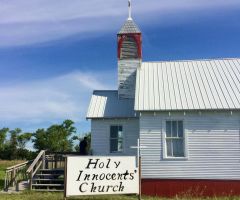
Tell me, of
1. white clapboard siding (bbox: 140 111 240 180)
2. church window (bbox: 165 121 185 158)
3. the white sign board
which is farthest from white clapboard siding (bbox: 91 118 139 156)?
the white sign board

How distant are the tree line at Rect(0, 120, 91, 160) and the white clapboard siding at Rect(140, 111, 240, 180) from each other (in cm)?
3672

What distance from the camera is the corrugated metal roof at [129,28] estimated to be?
2325 cm

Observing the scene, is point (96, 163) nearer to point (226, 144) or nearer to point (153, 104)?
point (153, 104)

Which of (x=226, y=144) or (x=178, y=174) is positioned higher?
(x=226, y=144)

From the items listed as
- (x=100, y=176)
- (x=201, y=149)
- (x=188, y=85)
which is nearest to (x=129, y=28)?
(x=188, y=85)

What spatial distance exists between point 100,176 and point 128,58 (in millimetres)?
10501

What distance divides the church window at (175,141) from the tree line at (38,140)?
36851mm

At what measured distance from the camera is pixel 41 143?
5653cm

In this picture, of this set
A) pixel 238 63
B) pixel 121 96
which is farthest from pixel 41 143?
pixel 238 63

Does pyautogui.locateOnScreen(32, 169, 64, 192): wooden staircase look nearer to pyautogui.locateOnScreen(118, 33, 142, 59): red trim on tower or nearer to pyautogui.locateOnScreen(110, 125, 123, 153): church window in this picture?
pyautogui.locateOnScreen(110, 125, 123, 153): church window

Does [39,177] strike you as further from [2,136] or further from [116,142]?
[2,136]

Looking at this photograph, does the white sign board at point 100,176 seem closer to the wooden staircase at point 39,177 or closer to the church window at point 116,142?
the wooden staircase at point 39,177

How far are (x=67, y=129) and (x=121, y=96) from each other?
36.8m

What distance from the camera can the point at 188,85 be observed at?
19547mm
